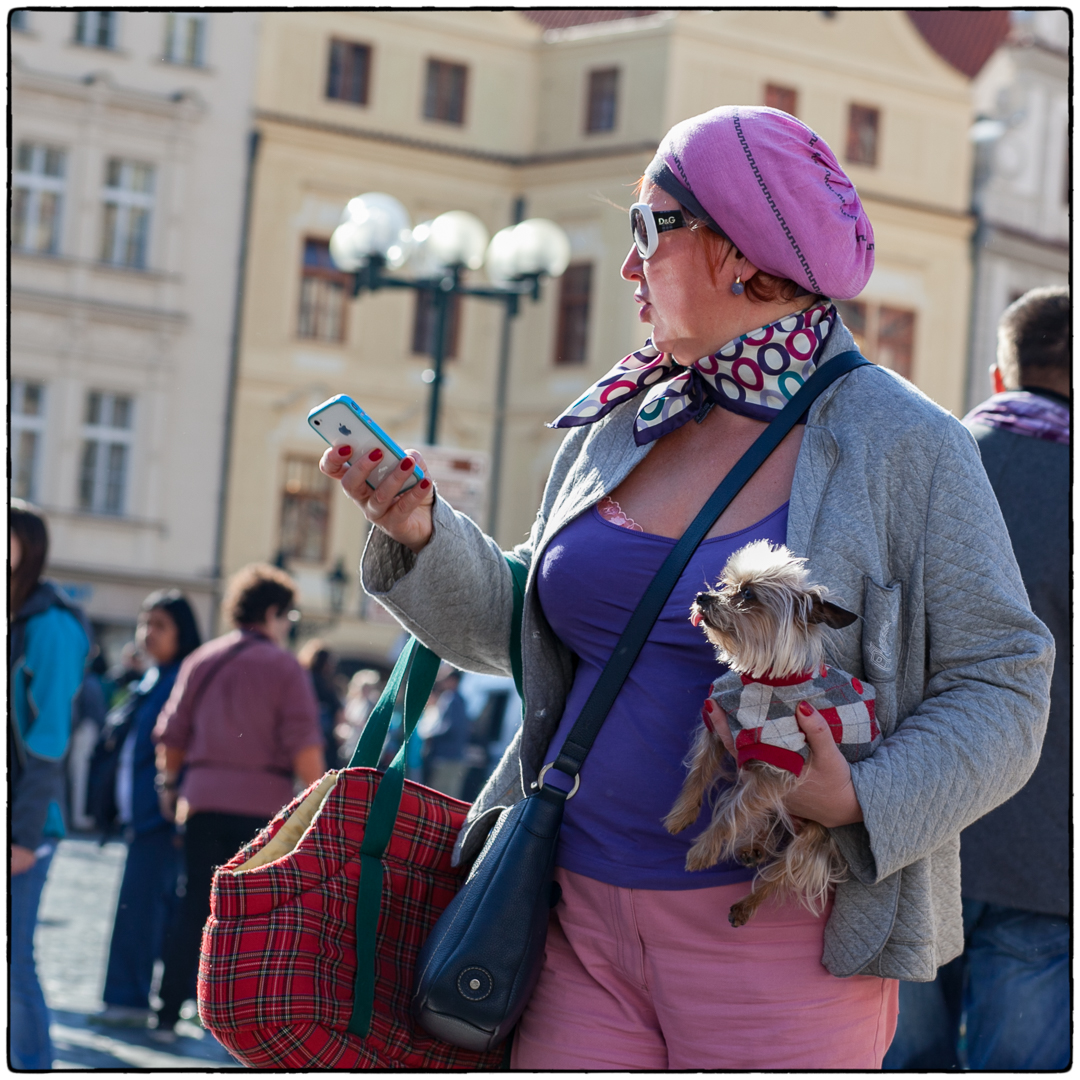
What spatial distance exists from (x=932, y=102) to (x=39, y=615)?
2648 centimetres

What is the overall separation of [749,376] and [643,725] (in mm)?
535

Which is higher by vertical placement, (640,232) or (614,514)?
(640,232)

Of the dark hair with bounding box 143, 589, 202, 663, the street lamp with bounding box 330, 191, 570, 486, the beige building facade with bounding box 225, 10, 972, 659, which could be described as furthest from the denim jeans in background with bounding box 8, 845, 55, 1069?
the beige building facade with bounding box 225, 10, 972, 659

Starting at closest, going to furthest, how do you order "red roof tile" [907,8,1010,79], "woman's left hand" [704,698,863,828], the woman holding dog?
"woman's left hand" [704,698,863,828] < the woman holding dog < "red roof tile" [907,8,1010,79]

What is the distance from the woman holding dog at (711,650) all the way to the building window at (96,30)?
27.7 m

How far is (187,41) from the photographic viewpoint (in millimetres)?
29391

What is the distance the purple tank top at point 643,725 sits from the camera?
7.59 ft

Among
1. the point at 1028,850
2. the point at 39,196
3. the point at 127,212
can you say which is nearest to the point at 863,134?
the point at 127,212

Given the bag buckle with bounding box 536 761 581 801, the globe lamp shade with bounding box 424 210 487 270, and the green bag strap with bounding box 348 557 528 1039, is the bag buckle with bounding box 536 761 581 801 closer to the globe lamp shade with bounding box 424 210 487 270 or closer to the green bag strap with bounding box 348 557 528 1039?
the green bag strap with bounding box 348 557 528 1039

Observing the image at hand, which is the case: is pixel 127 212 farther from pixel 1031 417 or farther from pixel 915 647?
pixel 915 647

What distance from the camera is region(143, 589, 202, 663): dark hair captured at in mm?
8125

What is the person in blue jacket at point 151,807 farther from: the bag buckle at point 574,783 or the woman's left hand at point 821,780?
the woman's left hand at point 821,780

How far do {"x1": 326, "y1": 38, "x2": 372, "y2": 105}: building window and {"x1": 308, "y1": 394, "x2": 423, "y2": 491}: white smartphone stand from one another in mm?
28628

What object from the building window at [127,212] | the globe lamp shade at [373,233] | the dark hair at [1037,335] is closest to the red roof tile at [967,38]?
the building window at [127,212]
